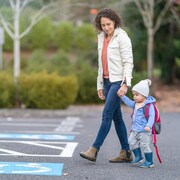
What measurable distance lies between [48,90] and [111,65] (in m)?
9.07

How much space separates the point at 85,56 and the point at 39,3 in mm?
5801

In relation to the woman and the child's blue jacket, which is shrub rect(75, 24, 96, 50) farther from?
the child's blue jacket

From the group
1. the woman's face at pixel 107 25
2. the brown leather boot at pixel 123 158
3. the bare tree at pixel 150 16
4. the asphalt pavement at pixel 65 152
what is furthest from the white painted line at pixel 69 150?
the bare tree at pixel 150 16

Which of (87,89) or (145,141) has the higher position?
(145,141)

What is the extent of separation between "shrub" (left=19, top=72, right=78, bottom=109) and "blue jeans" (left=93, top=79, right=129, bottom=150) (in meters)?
8.76

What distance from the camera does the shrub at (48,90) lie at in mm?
15617

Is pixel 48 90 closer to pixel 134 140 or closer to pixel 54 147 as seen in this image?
pixel 54 147

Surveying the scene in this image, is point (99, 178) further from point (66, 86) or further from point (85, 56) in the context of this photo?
point (85, 56)

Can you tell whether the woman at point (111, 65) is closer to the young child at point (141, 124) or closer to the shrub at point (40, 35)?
the young child at point (141, 124)

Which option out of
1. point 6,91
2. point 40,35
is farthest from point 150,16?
point 40,35

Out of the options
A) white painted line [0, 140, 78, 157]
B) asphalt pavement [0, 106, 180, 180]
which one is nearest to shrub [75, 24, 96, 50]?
asphalt pavement [0, 106, 180, 180]

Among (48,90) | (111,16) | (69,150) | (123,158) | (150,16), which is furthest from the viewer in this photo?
(150,16)

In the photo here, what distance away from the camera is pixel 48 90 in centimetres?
1564

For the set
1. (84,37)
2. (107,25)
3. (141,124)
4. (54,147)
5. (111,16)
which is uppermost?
(111,16)
